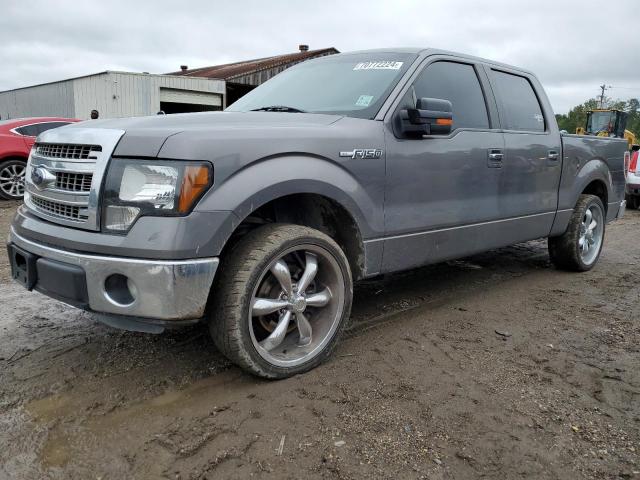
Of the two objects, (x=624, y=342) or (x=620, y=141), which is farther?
(x=620, y=141)

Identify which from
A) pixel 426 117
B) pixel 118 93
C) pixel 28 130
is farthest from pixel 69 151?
pixel 118 93

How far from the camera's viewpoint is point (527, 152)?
434 cm

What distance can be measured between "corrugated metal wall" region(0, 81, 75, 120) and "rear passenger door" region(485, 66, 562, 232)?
17909 mm

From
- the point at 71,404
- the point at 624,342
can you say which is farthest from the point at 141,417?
the point at 624,342

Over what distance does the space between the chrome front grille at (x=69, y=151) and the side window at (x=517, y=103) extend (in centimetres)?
311

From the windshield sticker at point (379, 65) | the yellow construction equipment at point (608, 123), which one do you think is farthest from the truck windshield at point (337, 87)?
the yellow construction equipment at point (608, 123)

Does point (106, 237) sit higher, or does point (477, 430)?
point (106, 237)

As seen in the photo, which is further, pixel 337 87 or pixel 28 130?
pixel 28 130

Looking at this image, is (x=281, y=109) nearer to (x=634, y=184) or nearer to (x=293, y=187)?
(x=293, y=187)

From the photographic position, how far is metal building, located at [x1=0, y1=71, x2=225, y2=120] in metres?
18.6

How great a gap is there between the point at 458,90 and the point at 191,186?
7.93 feet

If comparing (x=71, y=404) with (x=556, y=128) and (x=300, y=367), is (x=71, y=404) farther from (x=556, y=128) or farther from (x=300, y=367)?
(x=556, y=128)

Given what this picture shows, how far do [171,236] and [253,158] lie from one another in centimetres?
56

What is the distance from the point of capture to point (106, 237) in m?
2.42
